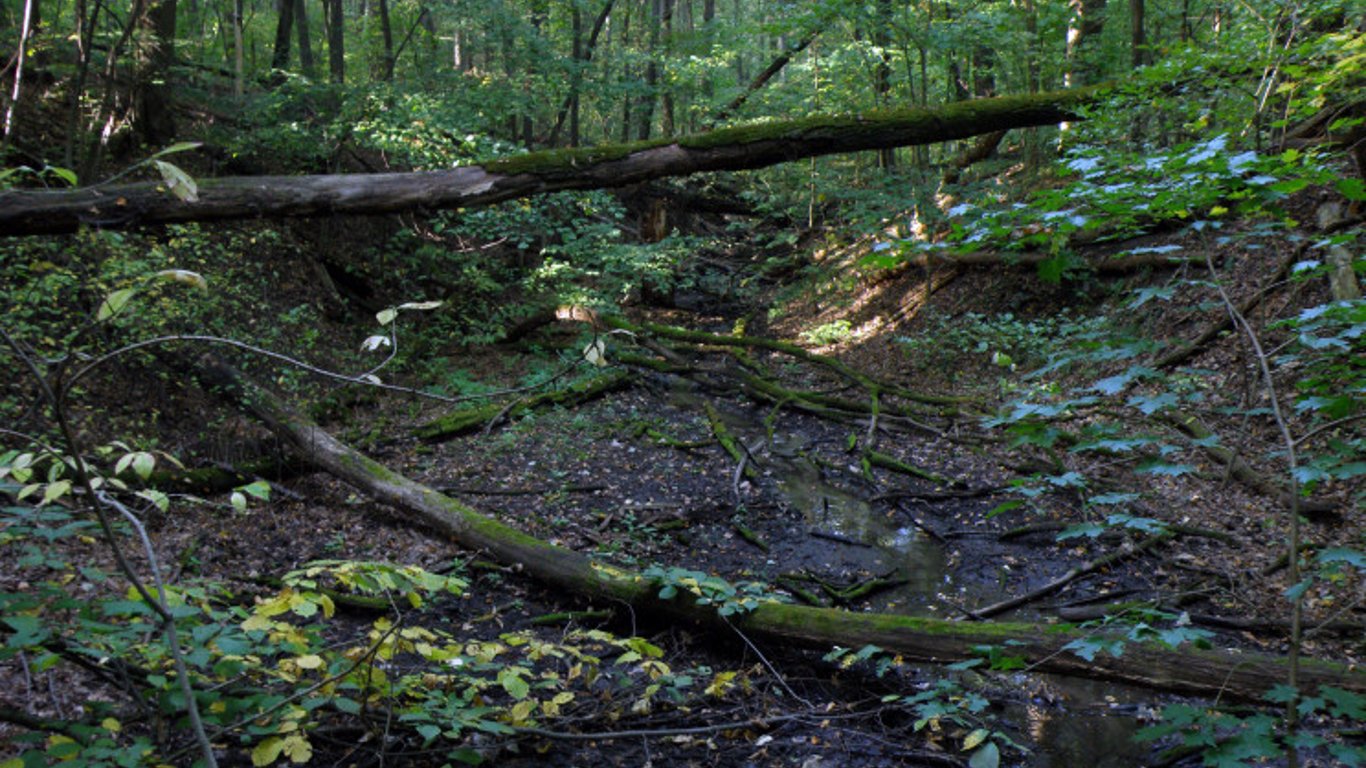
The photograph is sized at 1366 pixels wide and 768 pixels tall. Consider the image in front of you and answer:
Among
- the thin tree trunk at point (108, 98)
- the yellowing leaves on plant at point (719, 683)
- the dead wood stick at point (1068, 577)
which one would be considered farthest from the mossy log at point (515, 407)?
the dead wood stick at point (1068, 577)

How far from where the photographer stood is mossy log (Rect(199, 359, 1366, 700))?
12.0 feet

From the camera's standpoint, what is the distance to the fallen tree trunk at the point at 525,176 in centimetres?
446

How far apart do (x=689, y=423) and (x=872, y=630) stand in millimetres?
5161

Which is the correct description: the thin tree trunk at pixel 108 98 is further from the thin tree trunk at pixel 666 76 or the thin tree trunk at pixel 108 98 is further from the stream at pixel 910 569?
the thin tree trunk at pixel 666 76

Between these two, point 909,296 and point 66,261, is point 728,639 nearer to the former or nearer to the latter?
point 66,261

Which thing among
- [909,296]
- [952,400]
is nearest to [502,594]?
[952,400]

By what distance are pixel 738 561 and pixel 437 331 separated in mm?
6685

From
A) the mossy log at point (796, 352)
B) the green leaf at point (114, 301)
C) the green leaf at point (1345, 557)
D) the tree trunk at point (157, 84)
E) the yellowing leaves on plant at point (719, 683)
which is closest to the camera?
the green leaf at point (114, 301)

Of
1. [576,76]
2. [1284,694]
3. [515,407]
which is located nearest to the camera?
[1284,694]

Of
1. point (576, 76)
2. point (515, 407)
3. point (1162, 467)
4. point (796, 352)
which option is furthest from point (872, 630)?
point (576, 76)

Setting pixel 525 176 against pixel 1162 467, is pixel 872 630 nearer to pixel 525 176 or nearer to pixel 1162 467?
pixel 1162 467

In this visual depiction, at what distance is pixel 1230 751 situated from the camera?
6.63 feet

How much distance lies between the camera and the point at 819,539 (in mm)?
6625

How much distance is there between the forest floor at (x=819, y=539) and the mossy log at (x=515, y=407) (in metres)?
0.14
